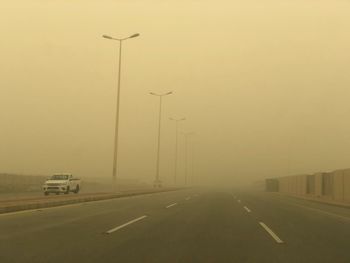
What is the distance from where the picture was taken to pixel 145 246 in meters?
11.1

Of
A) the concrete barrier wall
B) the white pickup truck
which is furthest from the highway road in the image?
the white pickup truck

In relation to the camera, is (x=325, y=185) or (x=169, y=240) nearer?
(x=169, y=240)

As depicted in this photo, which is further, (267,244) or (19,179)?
(19,179)

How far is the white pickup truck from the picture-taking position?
40.3 m

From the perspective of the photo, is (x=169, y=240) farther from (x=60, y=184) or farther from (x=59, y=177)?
(x=59, y=177)

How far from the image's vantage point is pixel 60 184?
40.4 metres

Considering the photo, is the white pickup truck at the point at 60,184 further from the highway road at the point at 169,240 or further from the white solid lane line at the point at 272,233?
the white solid lane line at the point at 272,233

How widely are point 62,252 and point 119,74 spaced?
33.0m

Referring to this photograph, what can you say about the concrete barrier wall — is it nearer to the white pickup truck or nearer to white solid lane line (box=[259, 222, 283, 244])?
the white pickup truck

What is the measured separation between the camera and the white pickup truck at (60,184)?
40281 mm

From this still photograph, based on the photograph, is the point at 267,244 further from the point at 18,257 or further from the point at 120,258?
the point at 18,257

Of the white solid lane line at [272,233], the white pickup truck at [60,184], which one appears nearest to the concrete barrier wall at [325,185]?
the white pickup truck at [60,184]

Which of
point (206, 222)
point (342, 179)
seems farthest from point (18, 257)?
point (342, 179)

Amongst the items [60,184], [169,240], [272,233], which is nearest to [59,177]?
[60,184]
